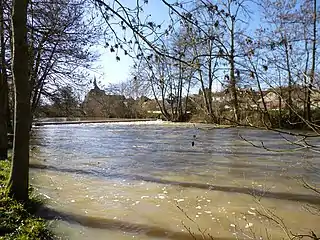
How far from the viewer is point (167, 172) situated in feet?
30.2

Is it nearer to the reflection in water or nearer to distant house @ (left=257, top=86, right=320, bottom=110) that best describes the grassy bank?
the reflection in water

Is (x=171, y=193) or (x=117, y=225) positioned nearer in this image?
(x=117, y=225)

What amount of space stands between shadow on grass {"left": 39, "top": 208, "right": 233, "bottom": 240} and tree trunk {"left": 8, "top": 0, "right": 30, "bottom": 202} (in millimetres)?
599

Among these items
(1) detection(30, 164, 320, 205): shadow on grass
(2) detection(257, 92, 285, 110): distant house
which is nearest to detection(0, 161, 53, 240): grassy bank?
(1) detection(30, 164, 320, 205): shadow on grass

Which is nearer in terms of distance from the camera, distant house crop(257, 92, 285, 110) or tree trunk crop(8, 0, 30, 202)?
distant house crop(257, 92, 285, 110)

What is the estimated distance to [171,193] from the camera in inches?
277

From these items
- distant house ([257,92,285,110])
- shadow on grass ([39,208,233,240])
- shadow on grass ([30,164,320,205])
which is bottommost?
shadow on grass ([39,208,233,240])

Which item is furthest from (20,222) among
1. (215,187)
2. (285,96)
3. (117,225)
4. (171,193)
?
(285,96)

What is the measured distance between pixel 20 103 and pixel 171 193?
3273 millimetres

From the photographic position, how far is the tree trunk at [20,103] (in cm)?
545

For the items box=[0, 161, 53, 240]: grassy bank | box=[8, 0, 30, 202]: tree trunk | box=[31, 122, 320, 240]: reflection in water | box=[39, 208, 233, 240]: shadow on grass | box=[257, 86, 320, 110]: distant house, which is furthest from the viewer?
box=[8, 0, 30, 202]: tree trunk

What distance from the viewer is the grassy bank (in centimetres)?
448

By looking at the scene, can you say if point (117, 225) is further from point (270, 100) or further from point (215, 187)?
point (270, 100)

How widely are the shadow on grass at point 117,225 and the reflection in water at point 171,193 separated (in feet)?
0.05
